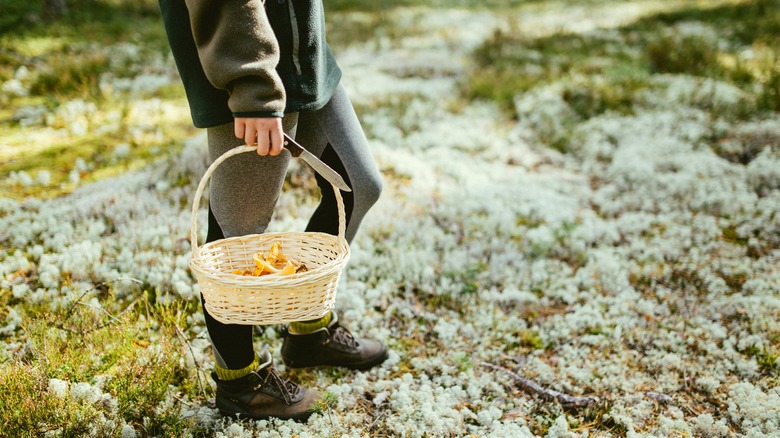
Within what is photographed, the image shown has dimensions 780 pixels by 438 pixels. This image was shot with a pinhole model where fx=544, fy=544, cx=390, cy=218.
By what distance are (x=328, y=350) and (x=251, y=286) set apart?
140cm

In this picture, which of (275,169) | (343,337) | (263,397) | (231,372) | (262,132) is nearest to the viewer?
(262,132)

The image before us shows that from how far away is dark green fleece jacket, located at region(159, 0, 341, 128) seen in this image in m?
2.26

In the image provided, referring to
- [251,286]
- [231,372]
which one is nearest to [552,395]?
[231,372]

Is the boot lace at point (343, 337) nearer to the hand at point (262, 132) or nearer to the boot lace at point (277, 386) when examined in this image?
the boot lace at point (277, 386)

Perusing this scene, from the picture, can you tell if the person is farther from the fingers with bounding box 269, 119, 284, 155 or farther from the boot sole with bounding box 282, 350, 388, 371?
the boot sole with bounding box 282, 350, 388, 371

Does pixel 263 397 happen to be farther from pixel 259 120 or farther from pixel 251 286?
A: pixel 259 120

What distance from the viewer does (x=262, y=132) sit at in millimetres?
2367

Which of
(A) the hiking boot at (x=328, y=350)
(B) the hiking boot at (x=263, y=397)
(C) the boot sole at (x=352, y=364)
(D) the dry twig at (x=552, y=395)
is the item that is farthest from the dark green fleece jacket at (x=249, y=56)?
(D) the dry twig at (x=552, y=395)

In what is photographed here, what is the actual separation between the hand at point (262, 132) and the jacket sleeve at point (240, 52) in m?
0.04

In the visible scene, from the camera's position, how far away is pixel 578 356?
158 inches

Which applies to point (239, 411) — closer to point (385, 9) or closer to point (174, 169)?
point (174, 169)

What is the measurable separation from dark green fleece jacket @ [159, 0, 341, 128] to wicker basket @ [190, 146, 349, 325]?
0.25 metres

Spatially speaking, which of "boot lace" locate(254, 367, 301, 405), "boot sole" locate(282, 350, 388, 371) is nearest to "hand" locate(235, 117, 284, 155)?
"boot lace" locate(254, 367, 301, 405)

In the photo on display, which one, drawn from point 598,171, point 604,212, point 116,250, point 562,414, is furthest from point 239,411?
point 598,171
